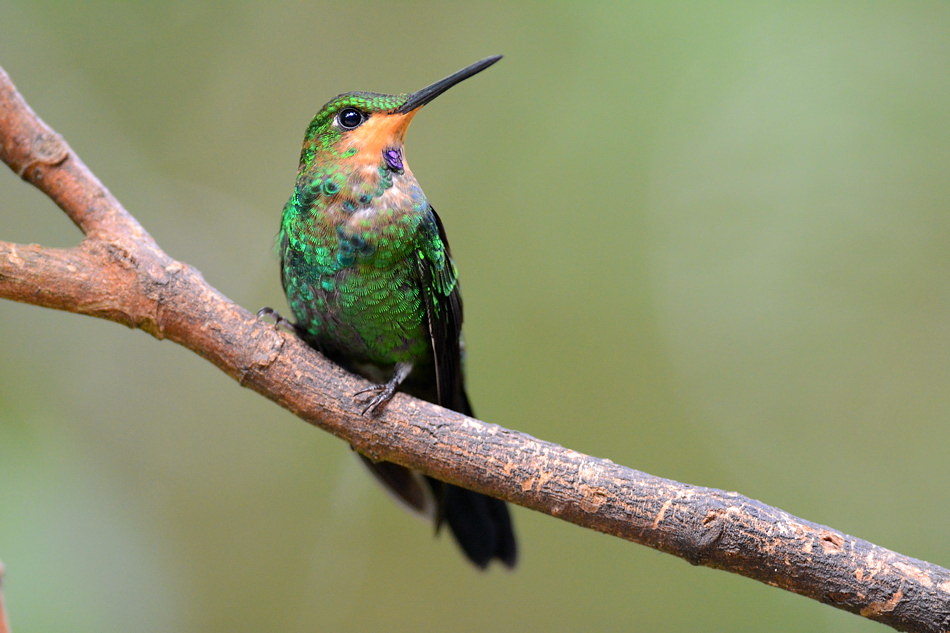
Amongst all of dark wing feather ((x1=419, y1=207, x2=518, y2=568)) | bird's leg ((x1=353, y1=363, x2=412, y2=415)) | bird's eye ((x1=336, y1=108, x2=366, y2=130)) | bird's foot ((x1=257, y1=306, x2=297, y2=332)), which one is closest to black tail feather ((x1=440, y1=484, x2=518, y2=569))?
dark wing feather ((x1=419, y1=207, x2=518, y2=568))

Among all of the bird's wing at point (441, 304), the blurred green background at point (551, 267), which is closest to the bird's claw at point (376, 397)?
the bird's wing at point (441, 304)

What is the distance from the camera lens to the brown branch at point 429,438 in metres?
2.42

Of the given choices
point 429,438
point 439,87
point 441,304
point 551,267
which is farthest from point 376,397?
point 551,267

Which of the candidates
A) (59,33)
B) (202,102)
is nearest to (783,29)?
(202,102)

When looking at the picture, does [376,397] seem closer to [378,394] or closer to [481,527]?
[378,394]

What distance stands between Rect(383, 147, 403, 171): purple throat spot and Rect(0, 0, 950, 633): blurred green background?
3.30 meters

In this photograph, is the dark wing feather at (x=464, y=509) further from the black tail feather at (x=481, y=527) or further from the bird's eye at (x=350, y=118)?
the bird's eye at (x=350, y=118)

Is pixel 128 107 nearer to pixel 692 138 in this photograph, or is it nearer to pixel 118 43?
pixel 118 43

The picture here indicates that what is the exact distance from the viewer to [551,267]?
649cm

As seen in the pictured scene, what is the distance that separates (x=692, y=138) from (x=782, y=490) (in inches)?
120

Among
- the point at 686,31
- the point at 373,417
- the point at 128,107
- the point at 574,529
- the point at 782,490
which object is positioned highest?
the point at 686,31

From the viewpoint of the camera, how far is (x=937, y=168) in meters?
6.43

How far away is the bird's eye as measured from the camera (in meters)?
3.12

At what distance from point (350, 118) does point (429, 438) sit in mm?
1340
